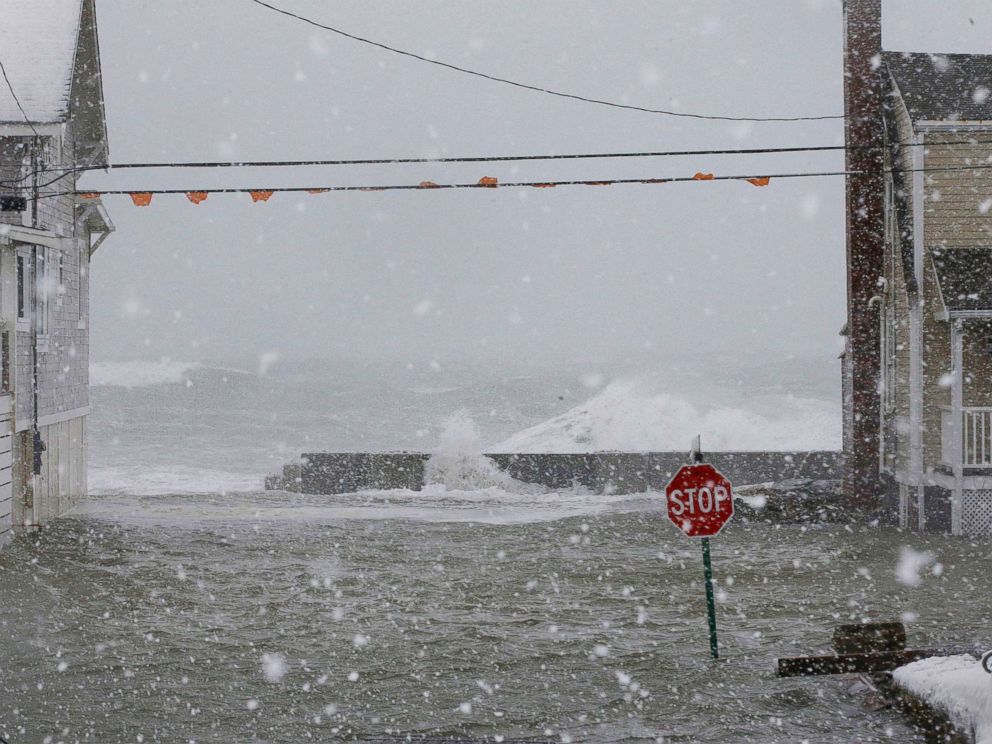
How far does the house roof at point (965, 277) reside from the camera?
46.5 ft

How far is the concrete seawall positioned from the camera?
1989cm

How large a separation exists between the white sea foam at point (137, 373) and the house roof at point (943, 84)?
63.6m

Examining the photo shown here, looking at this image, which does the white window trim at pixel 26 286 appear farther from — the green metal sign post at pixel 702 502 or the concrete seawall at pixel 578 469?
the green metal sign post at pixel 702 502

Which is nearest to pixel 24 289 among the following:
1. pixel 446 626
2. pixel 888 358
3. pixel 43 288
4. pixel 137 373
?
pixel 43 288

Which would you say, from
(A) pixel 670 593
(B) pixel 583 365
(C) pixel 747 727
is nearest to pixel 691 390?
(B) pixel 583 365

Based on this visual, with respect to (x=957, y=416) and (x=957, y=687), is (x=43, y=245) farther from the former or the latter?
(x=957, y=416)

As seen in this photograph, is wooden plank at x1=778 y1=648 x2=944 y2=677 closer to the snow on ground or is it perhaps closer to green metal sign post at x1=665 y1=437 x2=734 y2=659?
the snow on ground

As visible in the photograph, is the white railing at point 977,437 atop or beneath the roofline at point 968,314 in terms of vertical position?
beneath

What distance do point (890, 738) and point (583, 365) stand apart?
84.7 metres

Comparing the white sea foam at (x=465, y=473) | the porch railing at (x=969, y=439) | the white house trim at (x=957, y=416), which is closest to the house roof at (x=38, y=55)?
the white sea foam at (x=465, y=473)

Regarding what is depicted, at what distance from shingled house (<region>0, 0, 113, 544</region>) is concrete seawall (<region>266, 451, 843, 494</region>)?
5.14m

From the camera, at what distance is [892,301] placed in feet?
52.7

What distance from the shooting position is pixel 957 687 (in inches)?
224

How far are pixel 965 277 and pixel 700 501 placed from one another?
9193 mm
